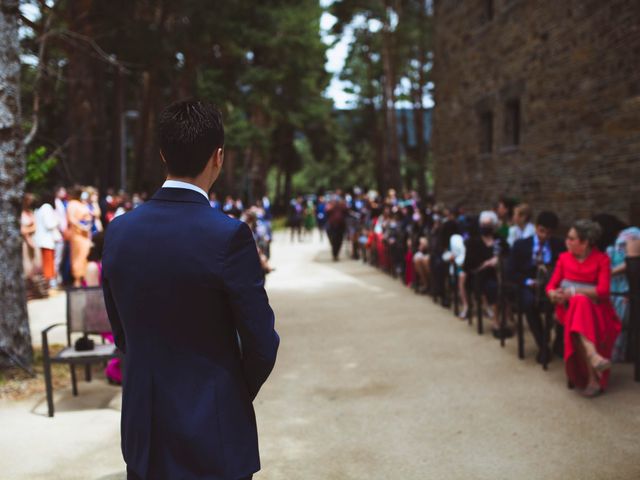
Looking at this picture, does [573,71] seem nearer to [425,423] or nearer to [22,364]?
[425,423]

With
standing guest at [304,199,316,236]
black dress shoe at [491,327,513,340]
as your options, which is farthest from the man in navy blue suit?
standing guest at [304,199,316,236]

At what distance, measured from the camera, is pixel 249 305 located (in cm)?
209

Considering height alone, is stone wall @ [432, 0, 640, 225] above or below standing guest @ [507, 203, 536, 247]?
above

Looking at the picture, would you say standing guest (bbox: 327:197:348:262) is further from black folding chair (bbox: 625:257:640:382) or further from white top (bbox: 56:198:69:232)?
black folding chair (bbox: 625:257:640:382)

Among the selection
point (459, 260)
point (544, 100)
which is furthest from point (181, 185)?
point (544, 100)

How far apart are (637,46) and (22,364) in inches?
378

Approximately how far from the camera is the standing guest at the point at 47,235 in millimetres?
13109

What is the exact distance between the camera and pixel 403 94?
1690 inches

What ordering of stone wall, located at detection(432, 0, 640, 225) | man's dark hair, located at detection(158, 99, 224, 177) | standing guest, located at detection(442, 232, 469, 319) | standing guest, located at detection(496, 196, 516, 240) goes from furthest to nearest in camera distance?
stone wall, located at detection(432, 0, 640, 225) → standing guest, located at detection(496, 196, 516, 240) → standing guest, located at detection(442, 232, 469, 319) → man's dark hair, located at detection(158, 99, 224, 177)

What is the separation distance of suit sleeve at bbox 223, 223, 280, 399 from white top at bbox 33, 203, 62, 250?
11.9 metres

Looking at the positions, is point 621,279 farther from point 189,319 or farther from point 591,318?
point 189,319

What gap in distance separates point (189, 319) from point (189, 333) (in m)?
0.05

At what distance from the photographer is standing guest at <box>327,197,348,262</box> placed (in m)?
19.4

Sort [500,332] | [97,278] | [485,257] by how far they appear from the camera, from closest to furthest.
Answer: [97,278], [500,332], [485,257]
